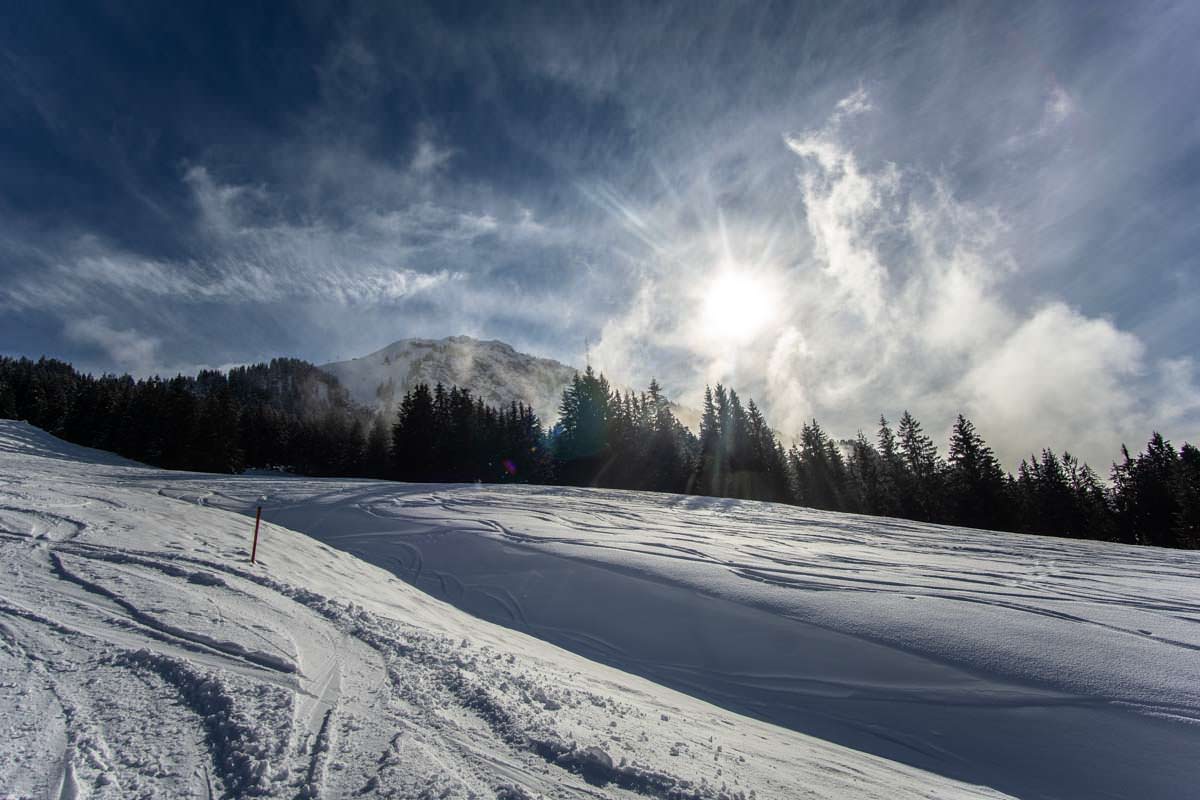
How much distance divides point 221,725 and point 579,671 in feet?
11.1

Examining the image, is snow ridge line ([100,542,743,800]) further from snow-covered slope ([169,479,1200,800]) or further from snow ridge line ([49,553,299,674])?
snow-covered slope ([169,479,1200,800])

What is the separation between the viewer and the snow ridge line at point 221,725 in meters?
2.70

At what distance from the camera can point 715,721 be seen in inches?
178

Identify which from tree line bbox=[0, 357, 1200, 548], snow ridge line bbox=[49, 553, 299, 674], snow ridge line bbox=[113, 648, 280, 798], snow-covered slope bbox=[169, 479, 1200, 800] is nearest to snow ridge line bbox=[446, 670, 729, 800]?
snow ridge line bbox=[113, 648, 280, 798]

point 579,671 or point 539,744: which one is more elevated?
point 539,744

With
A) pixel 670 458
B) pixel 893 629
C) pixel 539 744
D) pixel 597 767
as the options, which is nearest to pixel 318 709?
pixel 539 744

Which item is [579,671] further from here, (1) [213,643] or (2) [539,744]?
(1) [213,643]

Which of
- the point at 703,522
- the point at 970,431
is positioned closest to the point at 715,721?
the point at 703,522

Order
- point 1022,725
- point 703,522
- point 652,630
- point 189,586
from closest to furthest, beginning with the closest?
point 1022,725 < point 189,586 < point 652,630 < point 703,522

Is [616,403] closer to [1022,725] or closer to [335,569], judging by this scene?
[335,569]

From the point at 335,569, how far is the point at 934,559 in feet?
41.7

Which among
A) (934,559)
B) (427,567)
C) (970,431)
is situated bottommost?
(427,567)

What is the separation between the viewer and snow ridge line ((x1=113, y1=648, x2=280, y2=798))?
2.70 metres

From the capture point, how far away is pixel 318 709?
11.8 feet
